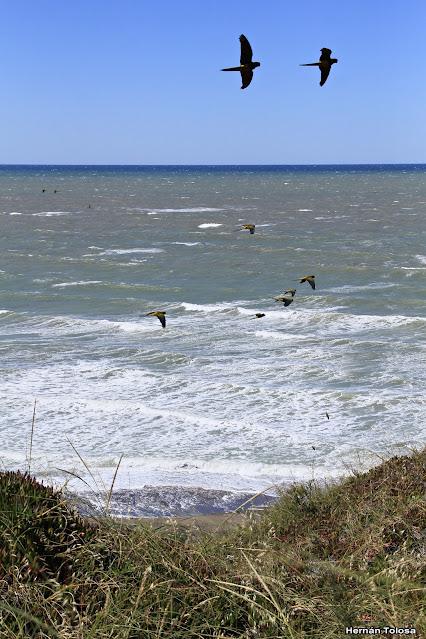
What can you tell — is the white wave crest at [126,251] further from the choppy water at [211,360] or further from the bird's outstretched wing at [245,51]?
the bird's outstretched wing at [245,51]

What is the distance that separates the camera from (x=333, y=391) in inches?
595

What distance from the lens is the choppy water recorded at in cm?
1209

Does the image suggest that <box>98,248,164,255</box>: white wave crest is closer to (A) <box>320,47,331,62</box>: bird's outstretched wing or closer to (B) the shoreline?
(B) the shoreline

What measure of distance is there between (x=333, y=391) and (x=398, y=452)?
3.74 metres

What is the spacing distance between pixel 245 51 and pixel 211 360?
42.7ft

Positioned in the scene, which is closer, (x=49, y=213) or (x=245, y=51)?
(x=245, y=51)

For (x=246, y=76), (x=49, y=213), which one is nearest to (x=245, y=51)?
(x=246, y=76)

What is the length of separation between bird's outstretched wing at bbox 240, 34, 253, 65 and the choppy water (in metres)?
3.13

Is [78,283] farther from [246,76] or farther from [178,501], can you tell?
[246,76]

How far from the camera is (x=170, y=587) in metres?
3.64

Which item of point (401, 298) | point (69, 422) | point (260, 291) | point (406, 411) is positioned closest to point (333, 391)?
point (406, 411)

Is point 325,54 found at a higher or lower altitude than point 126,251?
higher

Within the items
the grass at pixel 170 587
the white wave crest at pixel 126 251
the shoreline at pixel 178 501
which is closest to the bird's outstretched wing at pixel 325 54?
the grass at pixel 170 587

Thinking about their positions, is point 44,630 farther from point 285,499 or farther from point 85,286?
point 85,286
